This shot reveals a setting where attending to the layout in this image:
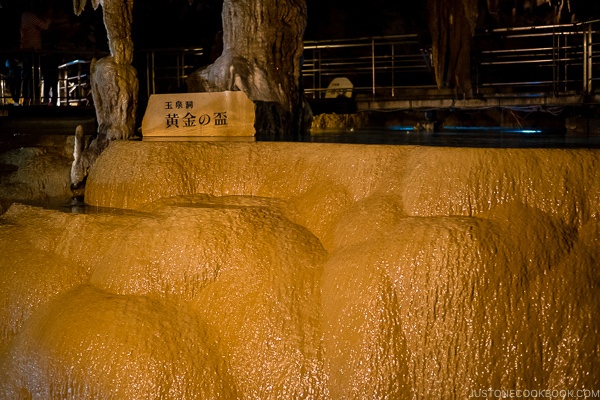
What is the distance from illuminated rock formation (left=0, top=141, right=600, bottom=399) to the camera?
14.1 feet

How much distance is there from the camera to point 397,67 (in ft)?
41.4

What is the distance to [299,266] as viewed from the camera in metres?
4.81

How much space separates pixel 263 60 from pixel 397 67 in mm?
4220

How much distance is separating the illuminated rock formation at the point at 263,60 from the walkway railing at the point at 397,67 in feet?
7.61

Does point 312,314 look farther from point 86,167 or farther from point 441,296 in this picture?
point 86,167

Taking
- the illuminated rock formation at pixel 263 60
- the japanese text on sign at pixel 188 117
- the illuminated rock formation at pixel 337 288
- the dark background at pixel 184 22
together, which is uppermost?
the dark background at pixel 184 22

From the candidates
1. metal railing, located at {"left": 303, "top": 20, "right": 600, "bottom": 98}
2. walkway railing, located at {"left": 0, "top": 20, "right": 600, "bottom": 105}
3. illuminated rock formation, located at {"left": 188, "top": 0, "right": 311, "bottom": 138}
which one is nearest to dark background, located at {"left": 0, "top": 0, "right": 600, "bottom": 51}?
walkway railing, located at {"left": 0, "top": 20, "right": 600, "bottom": 105}

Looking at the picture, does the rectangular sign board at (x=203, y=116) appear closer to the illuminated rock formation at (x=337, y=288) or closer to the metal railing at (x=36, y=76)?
the illuminated rock formation at (x=337, y=288)

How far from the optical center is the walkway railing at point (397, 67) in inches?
468

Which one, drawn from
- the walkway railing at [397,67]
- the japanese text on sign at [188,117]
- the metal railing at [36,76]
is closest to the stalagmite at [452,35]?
the walkway railing at [397,67]

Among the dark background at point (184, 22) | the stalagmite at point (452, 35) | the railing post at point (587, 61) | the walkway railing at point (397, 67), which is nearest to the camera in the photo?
the stalagmite at point (452, 35)

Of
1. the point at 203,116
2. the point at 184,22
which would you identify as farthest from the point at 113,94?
the point at 184,22

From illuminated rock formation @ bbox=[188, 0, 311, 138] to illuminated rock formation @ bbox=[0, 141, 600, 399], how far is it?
3.60m

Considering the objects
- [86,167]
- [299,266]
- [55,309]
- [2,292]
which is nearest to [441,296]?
[299,266]
